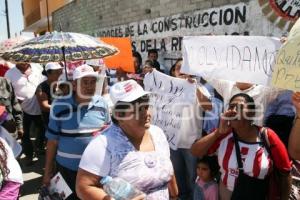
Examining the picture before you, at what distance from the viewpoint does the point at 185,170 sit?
4070 mm

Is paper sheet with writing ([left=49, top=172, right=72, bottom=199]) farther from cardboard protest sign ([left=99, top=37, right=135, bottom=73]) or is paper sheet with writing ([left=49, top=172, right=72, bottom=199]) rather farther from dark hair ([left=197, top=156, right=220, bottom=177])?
cardboard protest sign ([left=99, top=37, right=135, bottom=73])

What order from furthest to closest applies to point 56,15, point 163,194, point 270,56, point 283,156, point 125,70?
point 56,15 < point 125,70 < point 270,56 < point 283,156 < point 163,194

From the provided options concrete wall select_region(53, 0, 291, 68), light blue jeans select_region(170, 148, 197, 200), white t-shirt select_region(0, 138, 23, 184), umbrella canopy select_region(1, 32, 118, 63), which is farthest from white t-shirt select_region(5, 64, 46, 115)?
white t-shirt select_region(0, 138, 23, 184)

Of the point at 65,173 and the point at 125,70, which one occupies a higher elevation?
the point at 125,70

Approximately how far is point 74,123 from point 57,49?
42.0 inches

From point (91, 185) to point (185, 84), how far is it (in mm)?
1844

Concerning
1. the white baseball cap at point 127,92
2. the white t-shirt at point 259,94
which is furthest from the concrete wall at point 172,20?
the white baseball cap at point 127,92

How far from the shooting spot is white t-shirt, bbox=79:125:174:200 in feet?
6.95

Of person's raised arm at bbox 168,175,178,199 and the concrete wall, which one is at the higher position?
the concrete wall

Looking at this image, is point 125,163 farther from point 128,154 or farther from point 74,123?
point 74,123

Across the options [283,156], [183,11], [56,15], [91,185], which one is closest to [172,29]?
[183,11]

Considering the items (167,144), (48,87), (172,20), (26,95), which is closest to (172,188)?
(167,144)

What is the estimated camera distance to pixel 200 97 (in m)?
3.58

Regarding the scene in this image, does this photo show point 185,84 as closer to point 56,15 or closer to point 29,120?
point 29,120
